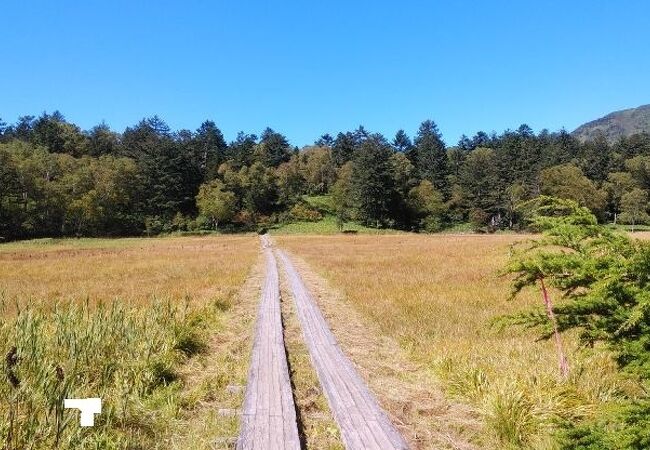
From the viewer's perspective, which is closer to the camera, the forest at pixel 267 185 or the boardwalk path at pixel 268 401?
the boardwalk path at pixel 268 401

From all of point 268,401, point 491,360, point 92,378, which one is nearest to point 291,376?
point 268,401

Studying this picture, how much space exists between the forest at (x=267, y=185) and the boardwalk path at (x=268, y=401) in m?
72.2

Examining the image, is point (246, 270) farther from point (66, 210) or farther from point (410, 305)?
point (66, 210)

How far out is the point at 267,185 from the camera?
9512 centimetres

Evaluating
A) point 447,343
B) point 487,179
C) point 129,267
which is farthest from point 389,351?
point 487,179

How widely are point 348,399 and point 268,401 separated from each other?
39.0 inches

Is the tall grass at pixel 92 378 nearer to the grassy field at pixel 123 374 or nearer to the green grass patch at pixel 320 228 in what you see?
the grassy field at pixel 123 374

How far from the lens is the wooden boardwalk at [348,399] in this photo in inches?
181

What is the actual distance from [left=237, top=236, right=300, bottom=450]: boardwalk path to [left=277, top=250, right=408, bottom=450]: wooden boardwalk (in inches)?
20.7

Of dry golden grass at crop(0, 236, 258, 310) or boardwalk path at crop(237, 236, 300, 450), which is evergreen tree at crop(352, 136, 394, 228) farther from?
boardwalk path at crop(237, 236, 300, 450)

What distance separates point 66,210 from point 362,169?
5240cm

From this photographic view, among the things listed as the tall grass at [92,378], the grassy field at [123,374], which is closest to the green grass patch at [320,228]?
the grassy field at [123,374]

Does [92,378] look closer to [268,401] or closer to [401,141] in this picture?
[268,401]

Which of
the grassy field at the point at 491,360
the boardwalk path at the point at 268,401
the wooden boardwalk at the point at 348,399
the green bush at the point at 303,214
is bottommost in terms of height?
the grassy field at the point at 491,360
